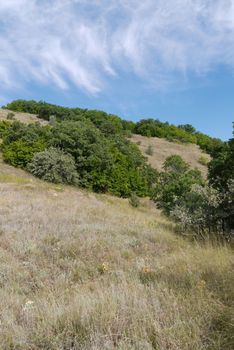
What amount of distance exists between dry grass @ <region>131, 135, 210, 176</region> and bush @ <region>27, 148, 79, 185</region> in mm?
Answer: 18514

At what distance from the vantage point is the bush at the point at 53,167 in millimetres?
30772

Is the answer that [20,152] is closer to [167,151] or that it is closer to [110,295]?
[110,295]

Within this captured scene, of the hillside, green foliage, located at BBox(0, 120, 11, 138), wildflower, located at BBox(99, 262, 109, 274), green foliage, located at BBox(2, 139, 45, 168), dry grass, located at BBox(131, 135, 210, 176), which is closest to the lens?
wildflower, located at BBox(99, 262, 109, 274)

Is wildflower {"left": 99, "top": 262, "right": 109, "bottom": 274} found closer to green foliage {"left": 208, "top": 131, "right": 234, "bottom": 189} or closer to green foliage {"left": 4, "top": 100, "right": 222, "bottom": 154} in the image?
green foliage {"left": 208, "top": 131, "right": 234, "bottom": 189}

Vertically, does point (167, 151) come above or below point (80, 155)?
above

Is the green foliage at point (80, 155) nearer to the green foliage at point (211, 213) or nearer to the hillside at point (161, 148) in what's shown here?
the hillside at point (161, 148)

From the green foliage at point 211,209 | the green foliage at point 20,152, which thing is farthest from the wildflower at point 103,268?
the green foliage at point 20,152

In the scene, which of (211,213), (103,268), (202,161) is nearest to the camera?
(103,268)

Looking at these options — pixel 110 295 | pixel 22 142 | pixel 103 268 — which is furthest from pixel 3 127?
pixel 110 295

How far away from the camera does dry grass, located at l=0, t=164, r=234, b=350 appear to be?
3063mm

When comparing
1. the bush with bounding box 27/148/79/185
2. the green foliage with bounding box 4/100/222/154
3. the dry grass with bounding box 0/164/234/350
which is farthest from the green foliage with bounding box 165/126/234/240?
the green foliage with bounding box 4/100/222/154

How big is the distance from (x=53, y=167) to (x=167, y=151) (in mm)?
33205

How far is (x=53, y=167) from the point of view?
101 ft

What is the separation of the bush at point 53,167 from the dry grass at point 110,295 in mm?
23457
